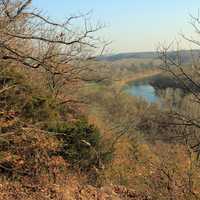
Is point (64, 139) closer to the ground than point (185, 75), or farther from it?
closer to the ground

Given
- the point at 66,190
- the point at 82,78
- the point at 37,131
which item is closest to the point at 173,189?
the point at 66,190

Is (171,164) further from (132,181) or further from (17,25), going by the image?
(17,25)

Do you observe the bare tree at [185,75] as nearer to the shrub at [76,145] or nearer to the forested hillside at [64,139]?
the forested hillside at [64,139]

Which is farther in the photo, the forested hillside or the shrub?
the shrub

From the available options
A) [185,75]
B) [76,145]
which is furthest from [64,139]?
[185,75]

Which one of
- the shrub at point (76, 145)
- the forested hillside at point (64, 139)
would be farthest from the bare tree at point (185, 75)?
the shrub at point (76, 145)

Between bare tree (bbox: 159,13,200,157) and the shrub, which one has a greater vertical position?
bare tree (bbox: 159,13,200,157)

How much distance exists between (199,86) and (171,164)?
2.94 meters

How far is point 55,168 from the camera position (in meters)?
12.3

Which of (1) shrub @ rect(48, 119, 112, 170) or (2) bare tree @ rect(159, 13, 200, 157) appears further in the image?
(1) shrub @ rect(48, 119, 112, 170)

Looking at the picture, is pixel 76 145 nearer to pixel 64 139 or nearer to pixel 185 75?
pixel 64 139

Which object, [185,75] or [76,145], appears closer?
[185,75]

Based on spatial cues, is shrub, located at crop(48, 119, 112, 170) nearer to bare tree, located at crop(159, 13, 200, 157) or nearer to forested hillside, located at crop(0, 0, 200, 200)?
forested hillside, located at crop(0, 0, 200, 200)

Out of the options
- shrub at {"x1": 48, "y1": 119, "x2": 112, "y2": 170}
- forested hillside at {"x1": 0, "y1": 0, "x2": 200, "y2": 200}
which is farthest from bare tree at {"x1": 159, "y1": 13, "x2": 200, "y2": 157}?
shrub at {"x1": 48, "y1": 119, "x2": 112, "y2": 170}
